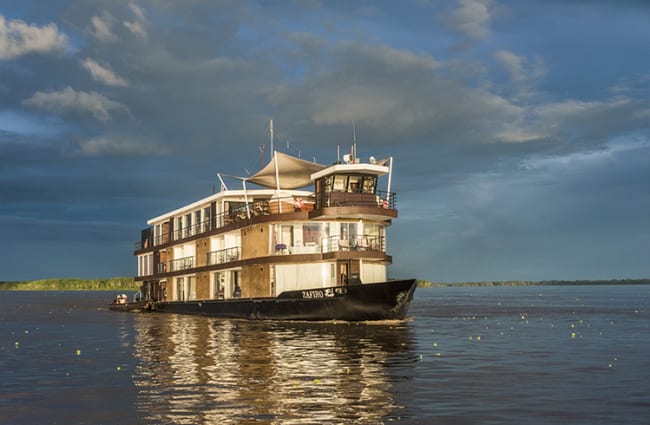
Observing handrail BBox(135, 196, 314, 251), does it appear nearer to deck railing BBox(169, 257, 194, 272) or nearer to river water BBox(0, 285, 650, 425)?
deck railing BBox(169, 257, 194, 272)

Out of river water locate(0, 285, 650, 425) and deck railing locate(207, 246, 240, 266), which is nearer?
river water locate(0, 285, 650, 425)

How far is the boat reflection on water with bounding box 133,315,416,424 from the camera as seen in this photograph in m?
15.3

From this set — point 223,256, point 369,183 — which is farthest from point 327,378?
point 223,256

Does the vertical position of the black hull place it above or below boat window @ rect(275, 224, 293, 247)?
below

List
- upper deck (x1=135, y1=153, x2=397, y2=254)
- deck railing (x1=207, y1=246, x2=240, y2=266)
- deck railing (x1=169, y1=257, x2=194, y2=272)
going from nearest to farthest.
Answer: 1. upper deck (x1=135, y1=153, x2=397, y2=254)
2. deck railing (x1=207, y1=246, x2=240, y2=266)
3. deck railing (x1=169, y1=257, x2=194, y2=272)

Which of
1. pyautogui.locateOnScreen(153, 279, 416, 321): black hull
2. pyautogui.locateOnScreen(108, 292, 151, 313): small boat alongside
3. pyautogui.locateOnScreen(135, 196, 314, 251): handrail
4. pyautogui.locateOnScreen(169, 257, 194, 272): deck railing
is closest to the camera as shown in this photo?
pyautogui.locateOnScreen(153, 279, 416, 321): black hull

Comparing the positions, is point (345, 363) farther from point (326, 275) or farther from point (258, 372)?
point (326, 275)

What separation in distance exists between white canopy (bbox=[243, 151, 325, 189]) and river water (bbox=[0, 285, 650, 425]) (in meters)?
15.2

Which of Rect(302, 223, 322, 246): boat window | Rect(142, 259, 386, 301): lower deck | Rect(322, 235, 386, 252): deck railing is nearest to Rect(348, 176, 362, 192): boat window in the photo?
Rect(322, 235, 386, 252): deck railing

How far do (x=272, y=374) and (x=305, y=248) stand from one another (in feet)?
68.3

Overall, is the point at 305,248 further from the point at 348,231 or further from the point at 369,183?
the point at 369,183

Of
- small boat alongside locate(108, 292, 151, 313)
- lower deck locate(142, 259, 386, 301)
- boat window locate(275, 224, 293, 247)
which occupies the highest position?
boat window locate(275, 224, 293, 247)

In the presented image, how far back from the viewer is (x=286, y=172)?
4975cm

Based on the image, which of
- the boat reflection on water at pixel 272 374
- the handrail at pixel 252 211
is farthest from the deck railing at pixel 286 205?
the boat reflection on water at pixel 272 374
